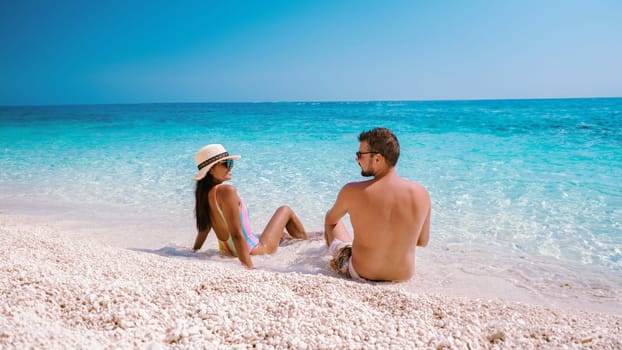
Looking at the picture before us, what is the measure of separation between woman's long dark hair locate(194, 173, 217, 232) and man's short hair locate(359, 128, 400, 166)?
1664mm

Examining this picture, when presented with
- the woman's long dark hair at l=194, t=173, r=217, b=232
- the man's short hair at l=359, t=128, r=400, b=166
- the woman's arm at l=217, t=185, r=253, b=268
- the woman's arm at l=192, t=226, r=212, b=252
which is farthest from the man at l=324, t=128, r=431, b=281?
the woman's arm at l=192, t=226, r=212, b=252

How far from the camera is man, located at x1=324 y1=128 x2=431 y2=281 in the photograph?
2928 mm

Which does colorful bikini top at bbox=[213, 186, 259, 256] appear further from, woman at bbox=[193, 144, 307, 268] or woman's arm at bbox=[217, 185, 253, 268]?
woman's arm at bbox=[217, 185, 253, 268]

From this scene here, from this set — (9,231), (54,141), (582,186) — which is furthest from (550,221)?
(54,141)

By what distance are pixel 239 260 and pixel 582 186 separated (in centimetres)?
651

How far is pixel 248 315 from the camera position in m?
2.08

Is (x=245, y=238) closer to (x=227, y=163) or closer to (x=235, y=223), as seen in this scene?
(x=235, y=223)

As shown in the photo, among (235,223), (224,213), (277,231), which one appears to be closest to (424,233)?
(277,231)

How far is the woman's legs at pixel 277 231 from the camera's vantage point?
401 cm

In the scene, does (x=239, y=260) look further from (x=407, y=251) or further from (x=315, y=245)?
(x=407, y=251)

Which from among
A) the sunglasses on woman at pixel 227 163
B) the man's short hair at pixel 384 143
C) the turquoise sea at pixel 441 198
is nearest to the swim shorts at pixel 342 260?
the turquoise sea at pixel 441 198

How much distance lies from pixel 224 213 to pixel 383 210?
5.02 feet

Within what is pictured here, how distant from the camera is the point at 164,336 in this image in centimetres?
187

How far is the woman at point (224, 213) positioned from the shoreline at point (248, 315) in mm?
795
